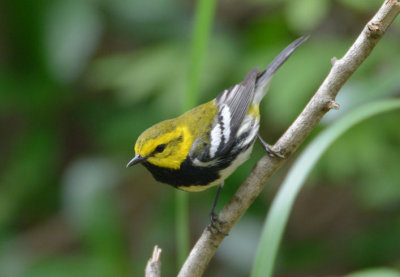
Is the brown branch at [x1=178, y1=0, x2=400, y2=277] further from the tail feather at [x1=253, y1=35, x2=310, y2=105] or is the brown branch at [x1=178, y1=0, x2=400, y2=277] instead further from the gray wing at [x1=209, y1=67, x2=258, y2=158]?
the tail feather at [x1=253, y1=35, x2=310, y2=105]

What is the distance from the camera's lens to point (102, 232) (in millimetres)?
3090

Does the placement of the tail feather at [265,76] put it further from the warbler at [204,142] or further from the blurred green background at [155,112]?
the blurred green background at [155,112]

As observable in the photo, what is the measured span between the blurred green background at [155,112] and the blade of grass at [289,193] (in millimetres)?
809

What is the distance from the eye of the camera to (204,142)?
224cm

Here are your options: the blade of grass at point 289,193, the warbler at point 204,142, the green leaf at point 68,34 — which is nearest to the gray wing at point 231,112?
the warbler at point 204,142

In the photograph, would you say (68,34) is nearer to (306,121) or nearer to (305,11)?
(305,11)

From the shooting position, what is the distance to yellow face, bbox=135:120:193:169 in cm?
Answer: 210

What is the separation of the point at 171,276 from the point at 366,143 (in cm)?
145

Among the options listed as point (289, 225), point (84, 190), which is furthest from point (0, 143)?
point (289, 225)

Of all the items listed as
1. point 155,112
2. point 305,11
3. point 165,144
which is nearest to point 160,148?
point 165,144

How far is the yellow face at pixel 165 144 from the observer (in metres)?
2.10

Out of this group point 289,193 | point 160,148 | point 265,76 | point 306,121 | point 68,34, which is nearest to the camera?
point 289,193

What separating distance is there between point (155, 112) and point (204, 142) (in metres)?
0.98

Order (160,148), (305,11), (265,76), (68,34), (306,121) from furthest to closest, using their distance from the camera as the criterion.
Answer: (68,34)
(265,76)
(305,11)
(160,148)
(306,121)
